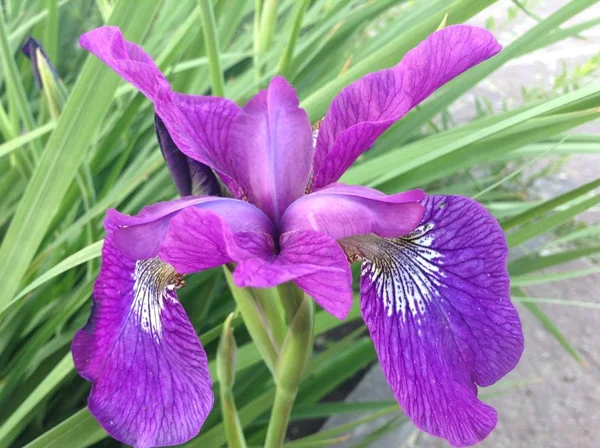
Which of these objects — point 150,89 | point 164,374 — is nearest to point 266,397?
point 164,374

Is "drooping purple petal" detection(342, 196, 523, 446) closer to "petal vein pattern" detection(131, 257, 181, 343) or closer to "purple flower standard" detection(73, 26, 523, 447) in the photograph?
"purple flower standard" detection(73, 26, 523, 447)

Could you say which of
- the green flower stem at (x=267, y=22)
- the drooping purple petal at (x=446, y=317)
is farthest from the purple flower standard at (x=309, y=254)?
the green flower stem at (x=267, y=22)

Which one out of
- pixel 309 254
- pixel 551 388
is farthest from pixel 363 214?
pixel 551 388

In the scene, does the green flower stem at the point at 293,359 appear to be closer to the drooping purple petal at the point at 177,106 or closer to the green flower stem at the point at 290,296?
the green flower stem at the point at 290,296

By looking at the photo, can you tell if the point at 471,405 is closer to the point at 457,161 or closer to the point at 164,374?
the point at 164,374

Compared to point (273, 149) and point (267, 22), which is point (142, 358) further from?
point (267, 22)

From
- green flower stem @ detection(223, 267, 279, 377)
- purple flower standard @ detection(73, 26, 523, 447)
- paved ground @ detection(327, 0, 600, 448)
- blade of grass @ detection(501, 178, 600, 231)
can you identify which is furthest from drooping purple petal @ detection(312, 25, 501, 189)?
paved ground @ detection(327, 0, 600, 448)
